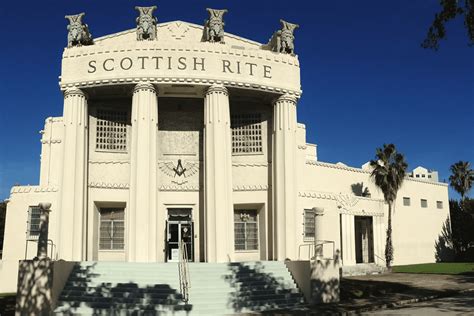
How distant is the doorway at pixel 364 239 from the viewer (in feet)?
123

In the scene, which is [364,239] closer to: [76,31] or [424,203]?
[424,203]

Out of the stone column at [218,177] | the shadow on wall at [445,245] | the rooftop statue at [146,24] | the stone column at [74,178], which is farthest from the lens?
the shadow on wall at [445,245]

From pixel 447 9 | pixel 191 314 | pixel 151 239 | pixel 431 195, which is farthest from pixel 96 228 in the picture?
pixel 431 195

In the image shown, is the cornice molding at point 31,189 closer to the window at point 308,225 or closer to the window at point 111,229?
the window at point 111,229

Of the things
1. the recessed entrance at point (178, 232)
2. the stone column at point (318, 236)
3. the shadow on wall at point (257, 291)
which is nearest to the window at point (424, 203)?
the recessed entrance at point (178, 232)

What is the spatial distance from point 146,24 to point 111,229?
11.1 metres

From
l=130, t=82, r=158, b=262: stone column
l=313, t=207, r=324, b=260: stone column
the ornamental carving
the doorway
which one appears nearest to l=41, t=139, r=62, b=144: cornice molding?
l=130, t=82, r=158, b=262: stone column

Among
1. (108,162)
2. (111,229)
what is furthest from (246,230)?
(108,162)

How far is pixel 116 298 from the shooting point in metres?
18.5

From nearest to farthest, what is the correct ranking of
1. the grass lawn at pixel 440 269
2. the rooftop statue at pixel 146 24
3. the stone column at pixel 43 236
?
the stone column at pixel 43 236 → the rooftop statue at pixel 146 24 → the grass lawn at pixel 440 269

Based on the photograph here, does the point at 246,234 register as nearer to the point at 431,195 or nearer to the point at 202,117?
the point at 202,117

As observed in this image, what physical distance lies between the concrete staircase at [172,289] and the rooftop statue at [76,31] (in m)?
12.8

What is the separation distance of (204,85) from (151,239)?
8.23 meters

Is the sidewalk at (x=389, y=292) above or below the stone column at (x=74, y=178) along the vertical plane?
below
